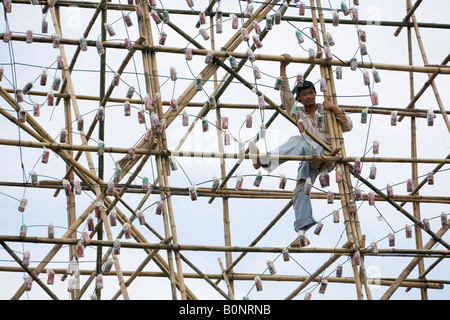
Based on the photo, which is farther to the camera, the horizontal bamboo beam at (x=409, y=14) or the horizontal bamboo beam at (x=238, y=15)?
the horizontal bamboo beam at (x=409, y=14)

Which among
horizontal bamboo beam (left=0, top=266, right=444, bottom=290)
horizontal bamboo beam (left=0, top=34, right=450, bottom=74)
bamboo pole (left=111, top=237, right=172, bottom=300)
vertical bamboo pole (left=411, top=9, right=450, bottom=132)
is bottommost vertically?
bamboo pole (left=111, top=237, right=172, bottom=300)

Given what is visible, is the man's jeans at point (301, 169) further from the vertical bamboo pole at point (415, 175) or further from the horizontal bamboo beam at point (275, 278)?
the vertical bamboo pole at point (415, 175)

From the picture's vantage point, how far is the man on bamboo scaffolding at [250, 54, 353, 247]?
30.7 feet

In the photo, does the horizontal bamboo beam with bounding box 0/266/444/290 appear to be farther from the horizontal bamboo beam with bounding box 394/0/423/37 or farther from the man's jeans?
the horizontal bamboo beam with bounding box 394/0/423/37

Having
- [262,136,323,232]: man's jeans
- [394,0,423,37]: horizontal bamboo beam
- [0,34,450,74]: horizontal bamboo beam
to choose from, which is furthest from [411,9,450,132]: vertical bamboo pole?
[262,136,323,232]: man's jeans

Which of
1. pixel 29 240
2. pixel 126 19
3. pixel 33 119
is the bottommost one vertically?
pixel 29 240

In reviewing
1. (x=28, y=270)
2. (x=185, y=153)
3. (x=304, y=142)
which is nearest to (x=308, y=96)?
(x=304, y=142)

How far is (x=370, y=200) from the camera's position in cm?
943

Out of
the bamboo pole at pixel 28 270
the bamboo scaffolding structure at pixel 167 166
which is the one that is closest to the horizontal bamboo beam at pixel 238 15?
the bamboo scaffolding structure at pixel 167 166

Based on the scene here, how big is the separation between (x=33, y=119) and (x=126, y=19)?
126cm

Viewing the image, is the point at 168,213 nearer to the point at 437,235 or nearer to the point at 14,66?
the point at 14,66

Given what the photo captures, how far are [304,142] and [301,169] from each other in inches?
10.9

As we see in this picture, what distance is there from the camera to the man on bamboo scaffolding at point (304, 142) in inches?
369

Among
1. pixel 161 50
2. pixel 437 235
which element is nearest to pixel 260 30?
pixel 161 50
